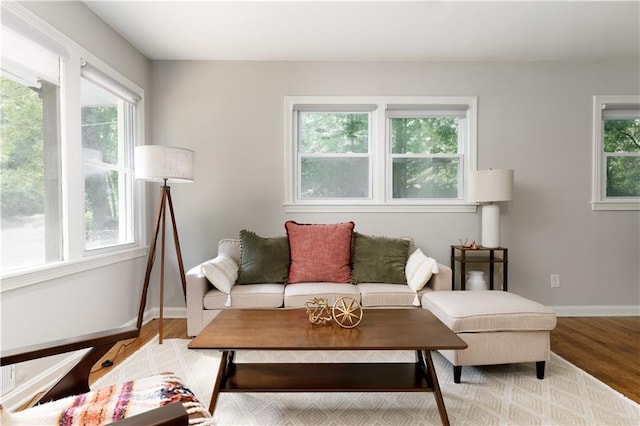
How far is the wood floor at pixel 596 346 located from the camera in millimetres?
2256

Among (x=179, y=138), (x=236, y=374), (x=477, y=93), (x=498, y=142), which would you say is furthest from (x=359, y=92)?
(x=236, y=374)

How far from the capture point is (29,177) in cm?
214

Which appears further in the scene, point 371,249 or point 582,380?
point 371,249

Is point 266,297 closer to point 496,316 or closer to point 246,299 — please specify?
point 246,299

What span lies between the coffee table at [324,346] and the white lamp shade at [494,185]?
1.66 metres

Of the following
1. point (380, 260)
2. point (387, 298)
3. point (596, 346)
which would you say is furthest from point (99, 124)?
point (596, 346)

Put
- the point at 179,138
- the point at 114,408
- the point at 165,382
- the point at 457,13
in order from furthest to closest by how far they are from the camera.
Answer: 1. the point at 179,138
2. the point at 457,13
3. the point at 165,382
4. the point at 114,408

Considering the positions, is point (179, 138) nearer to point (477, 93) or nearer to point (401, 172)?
point (401, 172)

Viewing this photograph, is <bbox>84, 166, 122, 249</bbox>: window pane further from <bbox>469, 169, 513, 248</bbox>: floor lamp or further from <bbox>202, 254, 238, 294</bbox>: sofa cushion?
<bbox>469, 169, 513, 248</bbox>: floor lamp

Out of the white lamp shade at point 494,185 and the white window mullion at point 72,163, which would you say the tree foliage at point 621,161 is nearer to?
the white lamp shade at point 494,185

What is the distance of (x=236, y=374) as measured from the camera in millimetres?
1872

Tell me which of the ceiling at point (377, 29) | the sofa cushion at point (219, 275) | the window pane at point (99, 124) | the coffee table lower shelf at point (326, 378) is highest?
the ceiling at point (377, 29)

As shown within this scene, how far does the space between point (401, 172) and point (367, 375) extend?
7.61ft

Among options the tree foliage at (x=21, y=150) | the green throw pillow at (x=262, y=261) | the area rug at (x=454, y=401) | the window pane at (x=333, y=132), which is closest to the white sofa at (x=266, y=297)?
the green throw pillow at (x=262, y=261)
